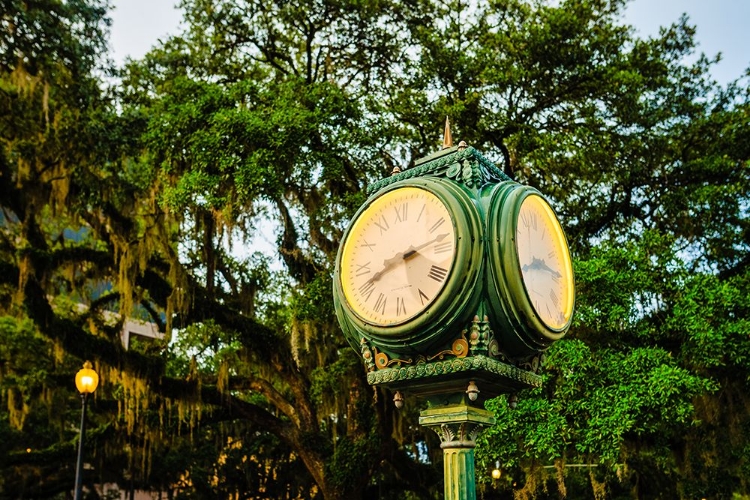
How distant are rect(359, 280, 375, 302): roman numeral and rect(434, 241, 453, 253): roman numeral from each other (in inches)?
13.5

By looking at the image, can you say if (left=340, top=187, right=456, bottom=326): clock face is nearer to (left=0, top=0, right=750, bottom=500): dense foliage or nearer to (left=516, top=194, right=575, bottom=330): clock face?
(left=516, top=194, right=575, bottom=330): clock face

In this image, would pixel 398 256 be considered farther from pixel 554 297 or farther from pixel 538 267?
pixel 554 297

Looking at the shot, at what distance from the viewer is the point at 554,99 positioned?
1159cm

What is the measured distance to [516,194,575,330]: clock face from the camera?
122 inches

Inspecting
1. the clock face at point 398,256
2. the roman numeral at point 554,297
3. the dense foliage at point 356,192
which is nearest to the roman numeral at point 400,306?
the clock face at point 398,256

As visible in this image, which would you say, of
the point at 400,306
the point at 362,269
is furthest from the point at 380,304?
the point at 362,269

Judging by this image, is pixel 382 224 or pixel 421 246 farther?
pixel 382 224

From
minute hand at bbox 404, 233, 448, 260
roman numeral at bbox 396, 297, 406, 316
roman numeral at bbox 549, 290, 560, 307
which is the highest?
minute hand at bbox 404, 233, 448, 260

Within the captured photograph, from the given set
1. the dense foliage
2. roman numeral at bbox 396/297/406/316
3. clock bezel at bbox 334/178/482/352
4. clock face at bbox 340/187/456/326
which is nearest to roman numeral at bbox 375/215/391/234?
clock face at bbox 340/187/456/326

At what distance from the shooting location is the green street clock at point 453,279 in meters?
2.86

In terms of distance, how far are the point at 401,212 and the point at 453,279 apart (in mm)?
494

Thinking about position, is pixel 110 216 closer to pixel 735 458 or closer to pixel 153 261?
pixel 153 261

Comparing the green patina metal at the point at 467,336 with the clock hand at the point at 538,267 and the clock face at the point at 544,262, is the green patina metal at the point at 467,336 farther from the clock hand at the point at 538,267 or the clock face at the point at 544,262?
the clock hand at the point at 538,267

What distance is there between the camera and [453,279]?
284 cm
